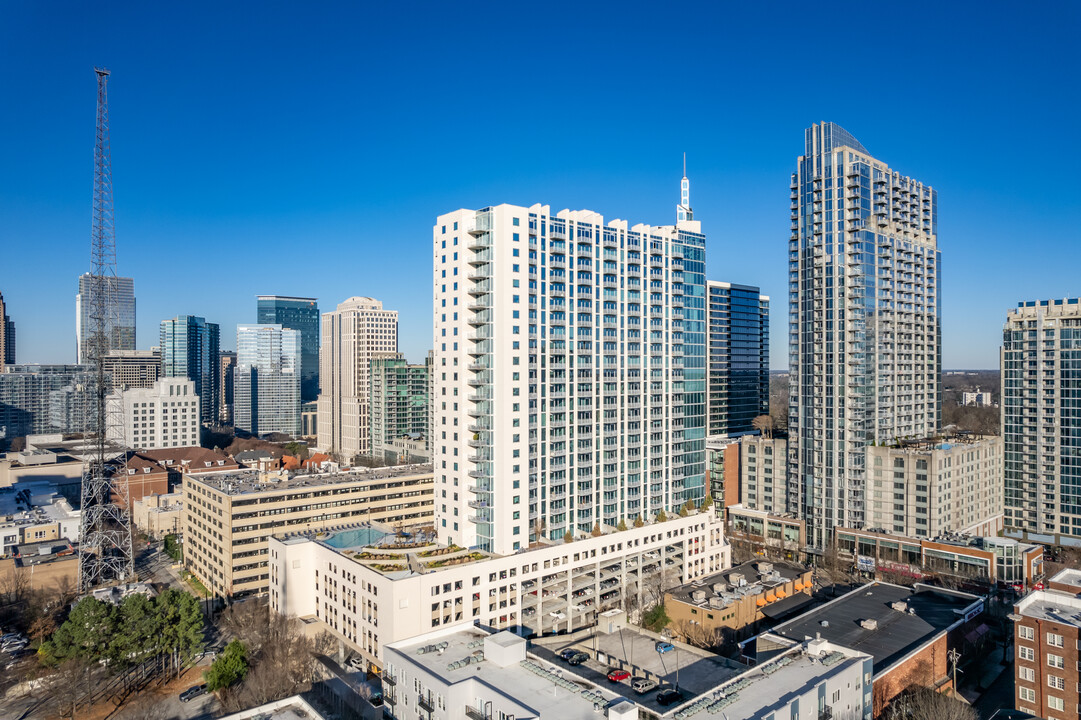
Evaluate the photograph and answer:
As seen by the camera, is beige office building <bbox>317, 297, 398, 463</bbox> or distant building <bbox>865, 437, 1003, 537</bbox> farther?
beige office building <bbox>317, 297, 398, 463</bbox>

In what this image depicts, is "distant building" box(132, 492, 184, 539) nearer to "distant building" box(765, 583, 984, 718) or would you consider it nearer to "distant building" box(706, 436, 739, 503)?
"distant building" box(706, 436, 739, 503)

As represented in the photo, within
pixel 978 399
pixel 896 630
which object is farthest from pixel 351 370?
pixel 978 399

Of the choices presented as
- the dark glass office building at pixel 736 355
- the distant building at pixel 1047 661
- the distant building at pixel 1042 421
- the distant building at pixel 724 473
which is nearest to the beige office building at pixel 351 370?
the dark glass office building at pixel 736 355

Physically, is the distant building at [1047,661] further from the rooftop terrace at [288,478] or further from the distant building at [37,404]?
the distant building at [37,404]

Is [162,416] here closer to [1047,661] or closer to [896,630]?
[896,630]

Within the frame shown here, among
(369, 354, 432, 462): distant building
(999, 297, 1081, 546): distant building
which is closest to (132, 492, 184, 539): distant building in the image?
(369, 354, 432, 462): distant building

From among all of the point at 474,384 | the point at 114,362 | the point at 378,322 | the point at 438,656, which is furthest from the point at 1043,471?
A: the point at 114,362
